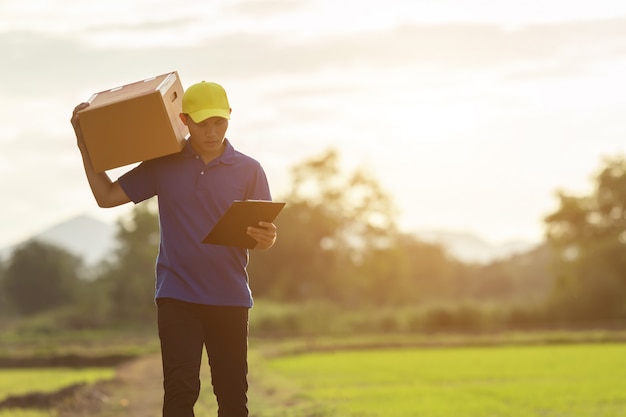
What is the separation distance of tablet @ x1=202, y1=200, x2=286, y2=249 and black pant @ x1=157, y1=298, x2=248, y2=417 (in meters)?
0.33

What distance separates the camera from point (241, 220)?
5.02m

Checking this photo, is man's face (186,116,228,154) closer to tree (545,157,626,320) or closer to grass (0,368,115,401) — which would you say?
grass (0,368,115,401)

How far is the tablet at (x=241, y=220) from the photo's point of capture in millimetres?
4953

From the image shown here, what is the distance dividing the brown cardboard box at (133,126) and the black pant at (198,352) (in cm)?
75

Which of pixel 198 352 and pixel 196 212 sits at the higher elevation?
pixel 196 212

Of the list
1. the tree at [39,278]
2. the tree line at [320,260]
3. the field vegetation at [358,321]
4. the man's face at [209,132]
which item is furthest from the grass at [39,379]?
the tree at [39,278]

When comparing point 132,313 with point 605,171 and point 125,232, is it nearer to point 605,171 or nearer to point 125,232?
point 125,232

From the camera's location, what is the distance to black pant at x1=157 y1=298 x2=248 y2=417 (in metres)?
5.04

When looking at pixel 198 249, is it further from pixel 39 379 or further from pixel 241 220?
pixel 39 379

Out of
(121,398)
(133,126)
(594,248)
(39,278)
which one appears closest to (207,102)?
(133,126)

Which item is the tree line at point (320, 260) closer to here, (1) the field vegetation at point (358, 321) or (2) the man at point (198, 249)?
(1) the field vegetation at point (358, 321)

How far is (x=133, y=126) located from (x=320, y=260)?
162ft

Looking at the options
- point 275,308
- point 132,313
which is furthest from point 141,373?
point 132,313

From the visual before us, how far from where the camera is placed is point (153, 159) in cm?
539
